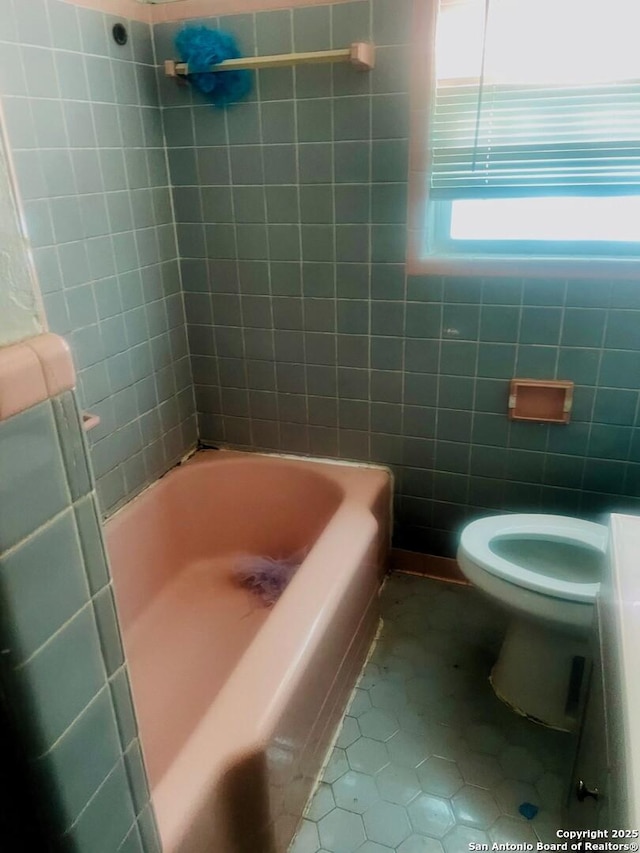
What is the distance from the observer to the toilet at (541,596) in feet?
4.75

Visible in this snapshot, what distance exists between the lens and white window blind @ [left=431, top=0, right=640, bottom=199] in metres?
1.48

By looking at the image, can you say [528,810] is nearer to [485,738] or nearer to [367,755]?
[485,738]

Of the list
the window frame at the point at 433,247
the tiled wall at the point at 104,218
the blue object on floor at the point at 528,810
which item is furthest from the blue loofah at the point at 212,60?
the blue object on floor at the point at 528,810

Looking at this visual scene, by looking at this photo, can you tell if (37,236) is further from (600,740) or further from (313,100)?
(600,740)

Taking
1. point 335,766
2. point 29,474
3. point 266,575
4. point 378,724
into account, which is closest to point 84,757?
point 29,474

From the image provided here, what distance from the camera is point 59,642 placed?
21.6 inches

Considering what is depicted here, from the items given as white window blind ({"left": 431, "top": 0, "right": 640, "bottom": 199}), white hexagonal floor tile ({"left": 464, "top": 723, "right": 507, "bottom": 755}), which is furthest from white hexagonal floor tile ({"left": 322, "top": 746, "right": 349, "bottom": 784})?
white window blind ({"left": 431, "top": 0, "right": 640, "bottom": 199})

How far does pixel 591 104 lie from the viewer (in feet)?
5.00

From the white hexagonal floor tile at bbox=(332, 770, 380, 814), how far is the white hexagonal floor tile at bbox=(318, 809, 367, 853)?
19 millimetres

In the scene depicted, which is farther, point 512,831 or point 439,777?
point 439,777

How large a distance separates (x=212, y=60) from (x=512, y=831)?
205 cm

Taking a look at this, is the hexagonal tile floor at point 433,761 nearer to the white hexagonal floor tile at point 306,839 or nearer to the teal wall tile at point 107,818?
the white hexagonal floor tile at point 306,839

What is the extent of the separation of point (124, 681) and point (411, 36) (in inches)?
64.6

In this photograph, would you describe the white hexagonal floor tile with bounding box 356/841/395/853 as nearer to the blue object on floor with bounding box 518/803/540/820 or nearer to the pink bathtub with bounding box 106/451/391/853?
the pink bathtub with bounding box 106/451/391/853
